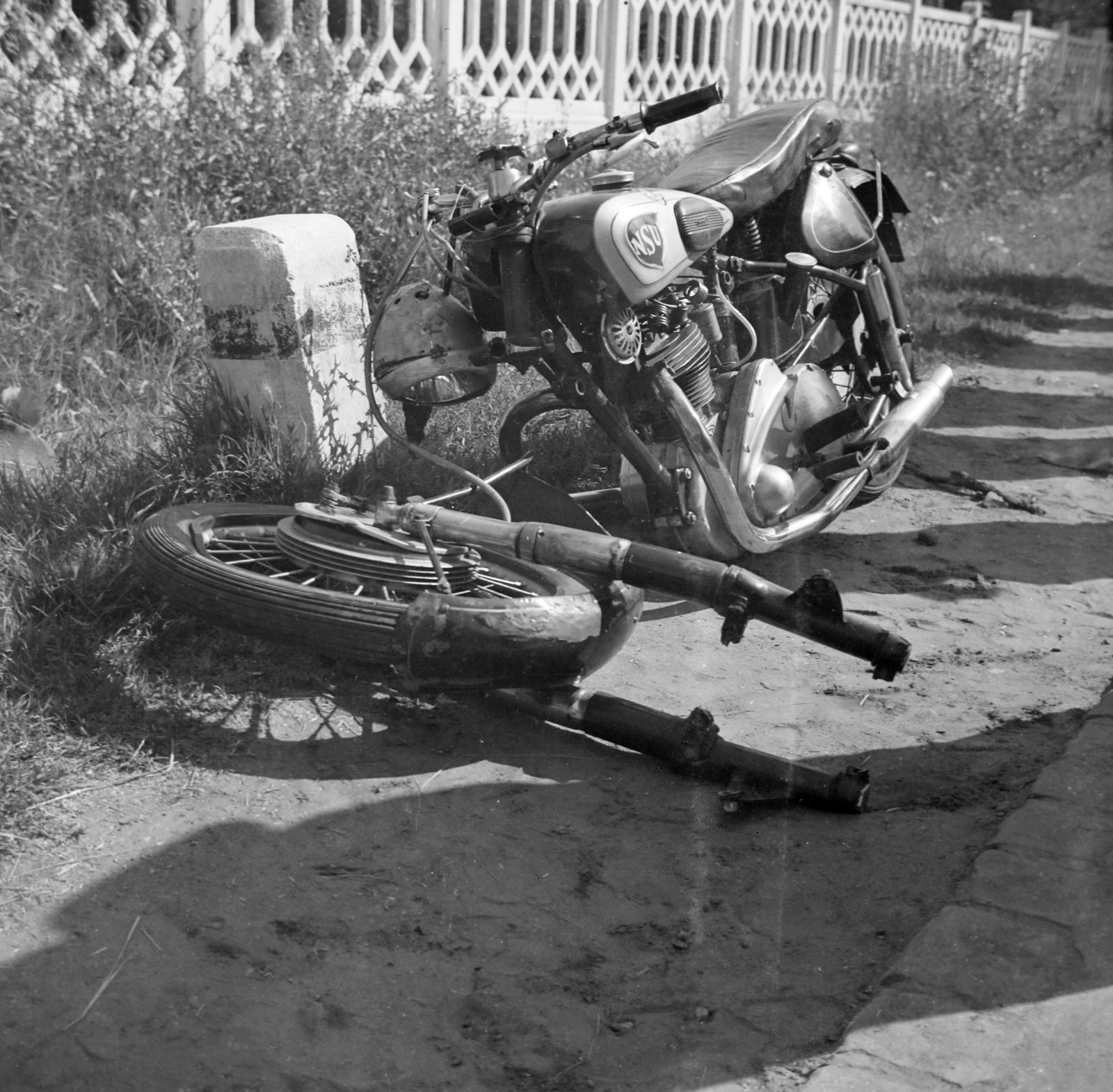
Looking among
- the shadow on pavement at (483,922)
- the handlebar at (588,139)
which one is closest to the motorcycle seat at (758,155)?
the handlebar at (588,139)

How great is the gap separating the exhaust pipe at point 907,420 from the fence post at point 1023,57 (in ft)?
36.8

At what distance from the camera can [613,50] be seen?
31.5ft

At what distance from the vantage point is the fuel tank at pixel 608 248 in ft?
10.9

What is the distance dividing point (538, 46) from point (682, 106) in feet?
21.4

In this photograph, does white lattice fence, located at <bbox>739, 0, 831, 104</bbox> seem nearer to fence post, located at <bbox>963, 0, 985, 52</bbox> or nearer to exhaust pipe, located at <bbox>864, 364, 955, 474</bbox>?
fence post, located at <bbox>963, 0, 985, 52</bbox>

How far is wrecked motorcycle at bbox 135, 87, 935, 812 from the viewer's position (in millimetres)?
2957

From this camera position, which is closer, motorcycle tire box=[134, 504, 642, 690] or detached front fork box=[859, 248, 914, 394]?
motorcycle tire box=[134, 504, 642, 690]

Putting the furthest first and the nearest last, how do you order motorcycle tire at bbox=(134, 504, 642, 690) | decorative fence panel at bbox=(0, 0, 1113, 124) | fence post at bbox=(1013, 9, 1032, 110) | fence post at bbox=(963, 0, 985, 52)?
fence post at bbox=(963, 0, 985, 52)
fence post at bbox=(1013, 9, 1032, 110)
decorative fence panel at bbox=(0, 0, 1113, 124)
motorcycle tire at bbox=(134, 504, 642, 690)

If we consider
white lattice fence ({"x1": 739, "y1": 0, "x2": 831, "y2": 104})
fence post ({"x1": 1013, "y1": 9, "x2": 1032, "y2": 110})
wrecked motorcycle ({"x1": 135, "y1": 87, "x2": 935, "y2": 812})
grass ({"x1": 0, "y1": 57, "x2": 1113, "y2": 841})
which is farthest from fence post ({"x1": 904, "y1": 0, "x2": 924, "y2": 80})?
wrecked motorcycle ({"x1": 135, "y1": 87, "x2": 935, "y2": 812})

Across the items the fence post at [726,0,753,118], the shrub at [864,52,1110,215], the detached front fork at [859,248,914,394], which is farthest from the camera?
the shrub at [864,52,1110,215]

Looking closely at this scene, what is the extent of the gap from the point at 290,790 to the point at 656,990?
3.22 ft

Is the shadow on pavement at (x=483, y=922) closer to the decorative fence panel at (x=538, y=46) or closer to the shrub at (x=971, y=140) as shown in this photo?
the decorative fence panel at (x=538, y=46)

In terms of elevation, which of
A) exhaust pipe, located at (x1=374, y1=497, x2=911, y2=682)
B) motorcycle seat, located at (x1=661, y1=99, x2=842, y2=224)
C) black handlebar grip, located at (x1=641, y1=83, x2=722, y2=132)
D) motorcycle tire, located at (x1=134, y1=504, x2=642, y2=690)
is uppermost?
black handlebar grip, located at (x1=641, y1=83, x2=722, y2=132)

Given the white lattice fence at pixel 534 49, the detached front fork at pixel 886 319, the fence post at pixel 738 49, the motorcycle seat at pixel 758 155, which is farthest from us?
the fence post at pixel 738 49
